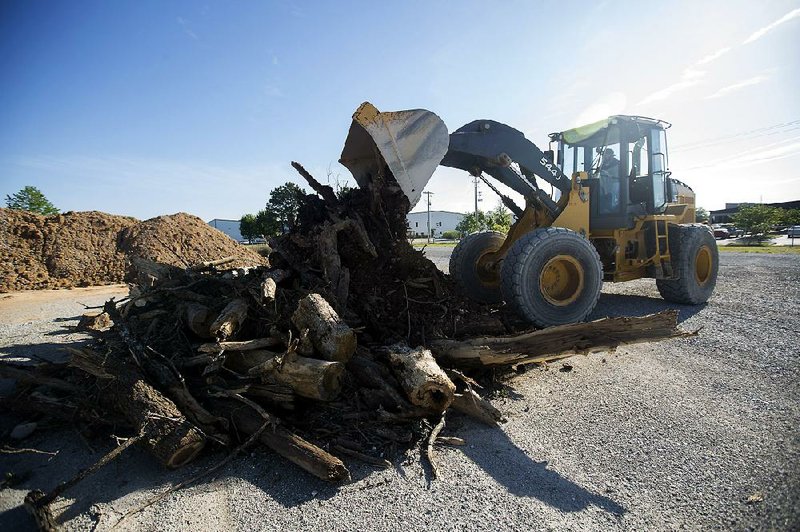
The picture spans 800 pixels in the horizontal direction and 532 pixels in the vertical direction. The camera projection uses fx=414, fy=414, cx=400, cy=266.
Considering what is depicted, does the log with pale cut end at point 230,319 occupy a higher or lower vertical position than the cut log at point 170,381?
higher

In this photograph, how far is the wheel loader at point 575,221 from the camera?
18.0 ft

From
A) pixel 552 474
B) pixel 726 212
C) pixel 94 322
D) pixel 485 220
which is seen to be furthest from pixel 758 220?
pixel 726 212

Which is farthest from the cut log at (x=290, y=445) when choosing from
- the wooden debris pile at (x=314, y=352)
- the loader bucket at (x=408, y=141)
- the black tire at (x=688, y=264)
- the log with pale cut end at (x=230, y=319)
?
the black tire at (x=688, y=264)

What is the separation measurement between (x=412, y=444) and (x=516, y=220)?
17.1ft

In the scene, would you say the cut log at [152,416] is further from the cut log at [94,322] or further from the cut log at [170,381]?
the cut log at [94,322]

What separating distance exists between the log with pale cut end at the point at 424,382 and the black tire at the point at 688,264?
6137 millimetres

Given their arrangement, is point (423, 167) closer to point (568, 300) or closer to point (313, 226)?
point (313, 226)

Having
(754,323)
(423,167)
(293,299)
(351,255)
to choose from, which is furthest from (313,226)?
(754,323)

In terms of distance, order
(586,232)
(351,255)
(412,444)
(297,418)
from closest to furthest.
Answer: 1. (412,444)
2. (297,418)
3. (351,255)
4. (586,232)

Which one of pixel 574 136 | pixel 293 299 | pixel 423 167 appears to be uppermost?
pixel 574 136

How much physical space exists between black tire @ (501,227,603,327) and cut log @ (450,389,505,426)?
187cm

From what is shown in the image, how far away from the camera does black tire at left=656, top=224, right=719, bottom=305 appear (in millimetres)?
7457

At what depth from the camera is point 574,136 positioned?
24.2ft

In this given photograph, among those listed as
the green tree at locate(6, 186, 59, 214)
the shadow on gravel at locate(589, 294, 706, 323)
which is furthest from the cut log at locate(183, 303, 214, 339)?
the green tree at locate(6, 186, 59, 214)
